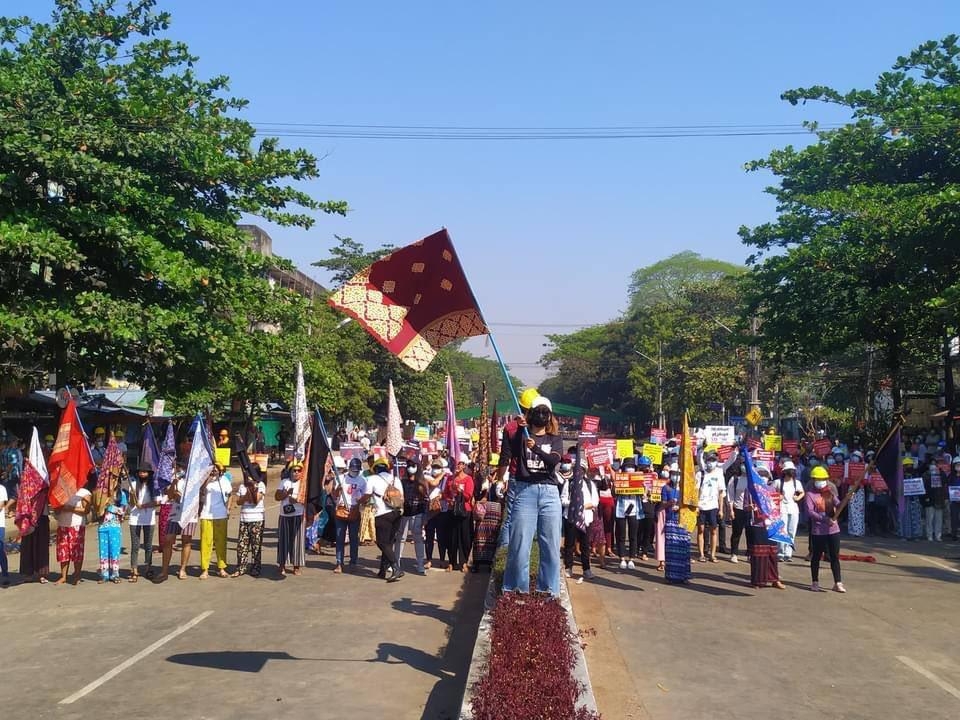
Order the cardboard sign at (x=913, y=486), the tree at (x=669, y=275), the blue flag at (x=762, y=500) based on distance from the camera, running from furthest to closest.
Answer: the tree at (x=669, y=275), the cardboard sign at (x=913, y=486), the blue flag at (x=762, y=500)

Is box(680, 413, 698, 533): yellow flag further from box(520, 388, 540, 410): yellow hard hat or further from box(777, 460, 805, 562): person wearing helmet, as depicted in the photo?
box(520, 388, 540, 410): yellow hard hat

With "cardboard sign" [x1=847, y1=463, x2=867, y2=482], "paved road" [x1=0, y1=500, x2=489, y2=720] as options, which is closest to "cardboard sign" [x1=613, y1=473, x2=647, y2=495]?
"paved road" [x1=0, y1=500, x2=489, y2=720]

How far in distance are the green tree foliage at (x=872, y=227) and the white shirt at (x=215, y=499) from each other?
1442 cm

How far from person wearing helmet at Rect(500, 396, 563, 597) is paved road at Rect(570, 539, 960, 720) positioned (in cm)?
103

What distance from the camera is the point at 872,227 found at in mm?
23109

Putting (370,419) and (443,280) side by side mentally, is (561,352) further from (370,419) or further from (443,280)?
(443,280)

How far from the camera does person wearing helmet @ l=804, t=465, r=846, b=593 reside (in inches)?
485

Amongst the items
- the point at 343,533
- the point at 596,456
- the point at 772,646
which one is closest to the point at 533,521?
the point at 772,646

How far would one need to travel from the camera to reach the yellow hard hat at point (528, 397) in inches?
322

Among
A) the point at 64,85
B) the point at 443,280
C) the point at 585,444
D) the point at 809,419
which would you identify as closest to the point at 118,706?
the point at 443,280

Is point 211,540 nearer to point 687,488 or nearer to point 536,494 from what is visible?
point 687,488

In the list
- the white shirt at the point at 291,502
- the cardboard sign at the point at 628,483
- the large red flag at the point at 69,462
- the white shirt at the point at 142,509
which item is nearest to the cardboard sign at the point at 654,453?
the cardboard sign at the point at 628,483

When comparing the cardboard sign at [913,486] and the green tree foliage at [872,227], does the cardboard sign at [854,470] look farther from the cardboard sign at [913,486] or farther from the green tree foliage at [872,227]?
the green tree foliage at [872,227]

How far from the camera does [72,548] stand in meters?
12.8
